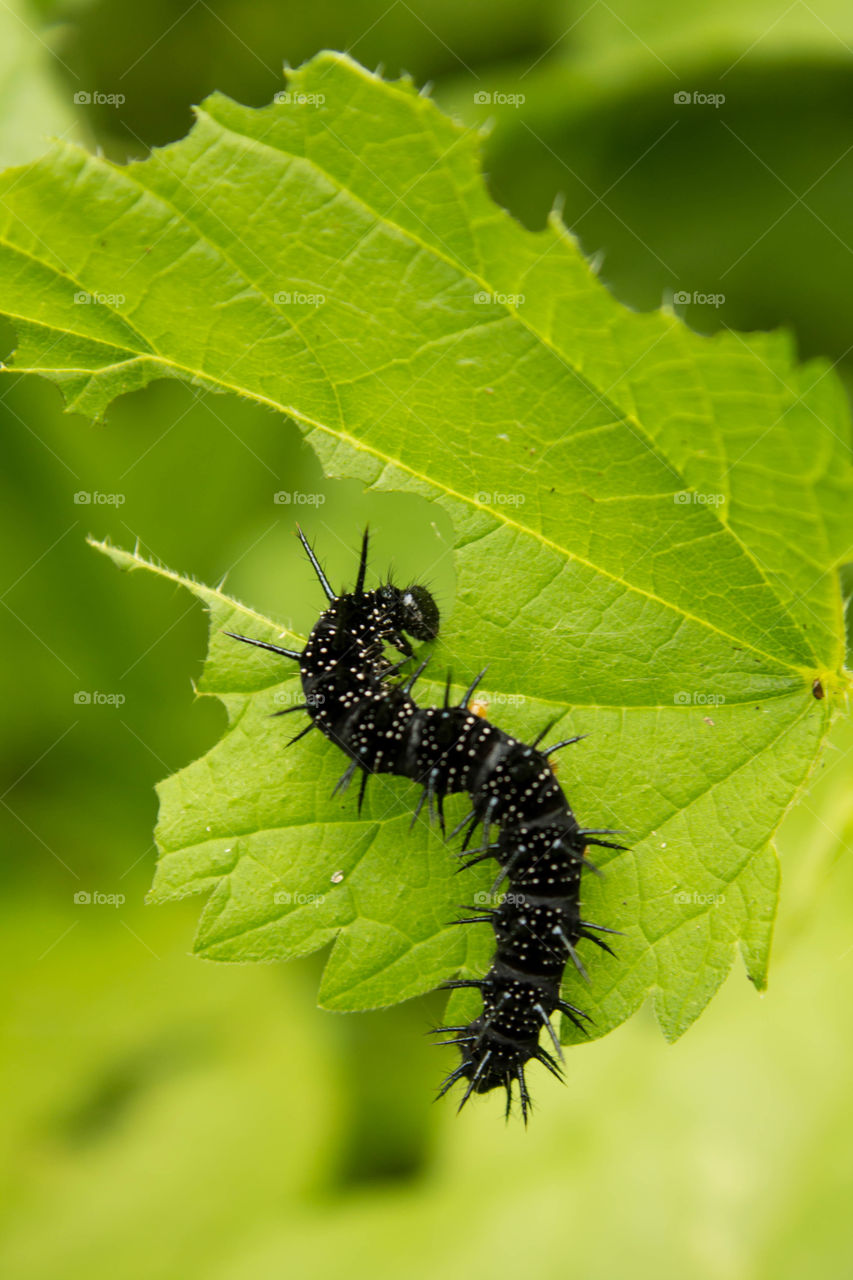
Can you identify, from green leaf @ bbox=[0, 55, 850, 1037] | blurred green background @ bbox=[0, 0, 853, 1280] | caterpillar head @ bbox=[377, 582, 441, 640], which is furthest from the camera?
blurred green background @ bbox=[0, 0, 853, 1280]

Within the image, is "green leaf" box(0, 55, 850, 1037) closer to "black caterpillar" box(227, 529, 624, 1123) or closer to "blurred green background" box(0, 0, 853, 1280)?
"black caterpillar" box(227, 529, 624, 1123)

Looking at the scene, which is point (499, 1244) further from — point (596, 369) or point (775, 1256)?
point (596, 369)

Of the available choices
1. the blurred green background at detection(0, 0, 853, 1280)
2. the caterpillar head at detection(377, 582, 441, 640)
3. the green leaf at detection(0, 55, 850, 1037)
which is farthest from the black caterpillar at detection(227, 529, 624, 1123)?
the blurred green background at detection(0, 0, 853, 1280)

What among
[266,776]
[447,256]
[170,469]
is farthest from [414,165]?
[170,469]

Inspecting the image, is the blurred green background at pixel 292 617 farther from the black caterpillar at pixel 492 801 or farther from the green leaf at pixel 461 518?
the green leaf at pixel 461 518

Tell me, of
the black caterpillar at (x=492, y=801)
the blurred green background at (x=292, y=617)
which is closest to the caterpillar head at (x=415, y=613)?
the black caterpillar at (x=492, y=801)

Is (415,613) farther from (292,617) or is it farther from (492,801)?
(292,617)
